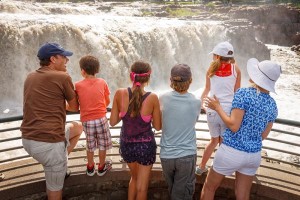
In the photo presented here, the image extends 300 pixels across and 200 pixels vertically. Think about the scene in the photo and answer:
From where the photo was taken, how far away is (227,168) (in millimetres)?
3000

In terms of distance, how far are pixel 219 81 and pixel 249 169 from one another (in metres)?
1.08

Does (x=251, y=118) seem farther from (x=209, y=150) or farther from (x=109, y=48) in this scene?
(x=109, y=48)

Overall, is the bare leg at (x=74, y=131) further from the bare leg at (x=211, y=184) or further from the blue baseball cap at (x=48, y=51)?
the bare leg at (x=211, y=184)

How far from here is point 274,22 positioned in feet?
143

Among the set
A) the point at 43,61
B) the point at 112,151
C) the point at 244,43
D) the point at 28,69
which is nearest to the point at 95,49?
the point at 28,69

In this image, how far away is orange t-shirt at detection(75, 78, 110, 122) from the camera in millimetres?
3582

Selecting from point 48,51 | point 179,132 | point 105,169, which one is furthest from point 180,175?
point 48,51

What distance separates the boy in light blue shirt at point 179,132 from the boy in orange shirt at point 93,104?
802 mm

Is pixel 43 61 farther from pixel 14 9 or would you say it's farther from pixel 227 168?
pixel 14 9

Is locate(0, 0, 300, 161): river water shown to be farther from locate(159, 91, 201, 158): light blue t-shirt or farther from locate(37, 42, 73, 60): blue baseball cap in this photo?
locate(159, 91, 201, 158): light blue t-shirt

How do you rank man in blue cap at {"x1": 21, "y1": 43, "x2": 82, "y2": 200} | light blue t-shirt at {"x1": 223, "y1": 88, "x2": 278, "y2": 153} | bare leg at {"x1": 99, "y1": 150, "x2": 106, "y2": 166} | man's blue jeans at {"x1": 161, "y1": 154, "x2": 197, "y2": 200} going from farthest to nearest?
bare leg at {"x1": 99, "y1": 150, "x2": 106, "y2": 166} < man's blue jeans at {"x1": 161, "y1": 154, "x2": 197, "y2": 200} < man in blue cap at {"x1": 21, "y1": 43, "x2": 82, "y2": 200} < light blue t-shirt at {"x1": 223, "y1": 88, "x2": 278, "y2": 153}

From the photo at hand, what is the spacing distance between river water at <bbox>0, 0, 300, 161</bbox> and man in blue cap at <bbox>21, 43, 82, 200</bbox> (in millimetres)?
11155

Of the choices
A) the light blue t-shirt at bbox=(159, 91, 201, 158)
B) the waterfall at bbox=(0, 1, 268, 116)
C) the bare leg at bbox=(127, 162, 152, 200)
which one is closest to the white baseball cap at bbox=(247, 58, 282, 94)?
the light blue t-shirt at bbox=(159, 91, 201, 158)

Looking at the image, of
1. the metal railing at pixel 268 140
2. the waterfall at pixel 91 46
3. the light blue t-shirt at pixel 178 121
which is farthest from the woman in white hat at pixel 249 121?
the waterfall at pixel 91 46
